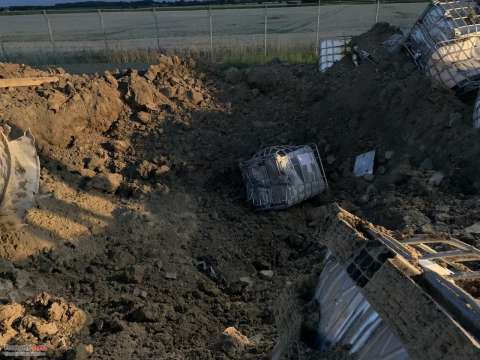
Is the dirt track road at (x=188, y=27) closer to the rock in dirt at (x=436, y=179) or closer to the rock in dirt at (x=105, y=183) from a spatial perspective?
the rock in dirt at (x=105, y=183)

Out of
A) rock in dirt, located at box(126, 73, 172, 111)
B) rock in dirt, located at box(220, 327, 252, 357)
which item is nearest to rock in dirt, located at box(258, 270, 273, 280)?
rock in dirt, located at box(220, 327, 252, 357)

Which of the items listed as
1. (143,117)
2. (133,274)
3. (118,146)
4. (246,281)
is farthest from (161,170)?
(246,281)

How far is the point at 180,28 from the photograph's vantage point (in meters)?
30.3

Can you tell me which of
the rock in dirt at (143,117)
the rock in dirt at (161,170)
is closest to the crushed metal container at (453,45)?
the rock in dirt at (161,170)

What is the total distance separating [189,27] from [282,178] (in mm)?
23629

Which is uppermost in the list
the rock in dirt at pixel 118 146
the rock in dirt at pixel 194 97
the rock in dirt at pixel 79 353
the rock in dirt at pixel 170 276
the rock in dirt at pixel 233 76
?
the rock in dirt at pixel 233 76

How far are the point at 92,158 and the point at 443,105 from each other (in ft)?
19.3

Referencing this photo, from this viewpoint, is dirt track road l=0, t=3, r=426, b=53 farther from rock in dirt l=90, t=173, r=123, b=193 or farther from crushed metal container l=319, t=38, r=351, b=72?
rock in dirt l=90, t=173, r=123, b=193

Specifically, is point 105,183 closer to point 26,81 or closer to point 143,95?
point 26,81

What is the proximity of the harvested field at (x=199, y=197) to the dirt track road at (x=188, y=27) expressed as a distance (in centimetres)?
1344

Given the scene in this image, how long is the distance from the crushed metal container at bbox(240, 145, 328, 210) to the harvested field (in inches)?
10.2

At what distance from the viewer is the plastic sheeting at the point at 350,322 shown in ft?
10.6

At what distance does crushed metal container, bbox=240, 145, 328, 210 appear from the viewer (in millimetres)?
8805

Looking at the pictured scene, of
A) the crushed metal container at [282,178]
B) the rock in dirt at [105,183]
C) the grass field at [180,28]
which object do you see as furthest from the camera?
the grass field at [180,28]
